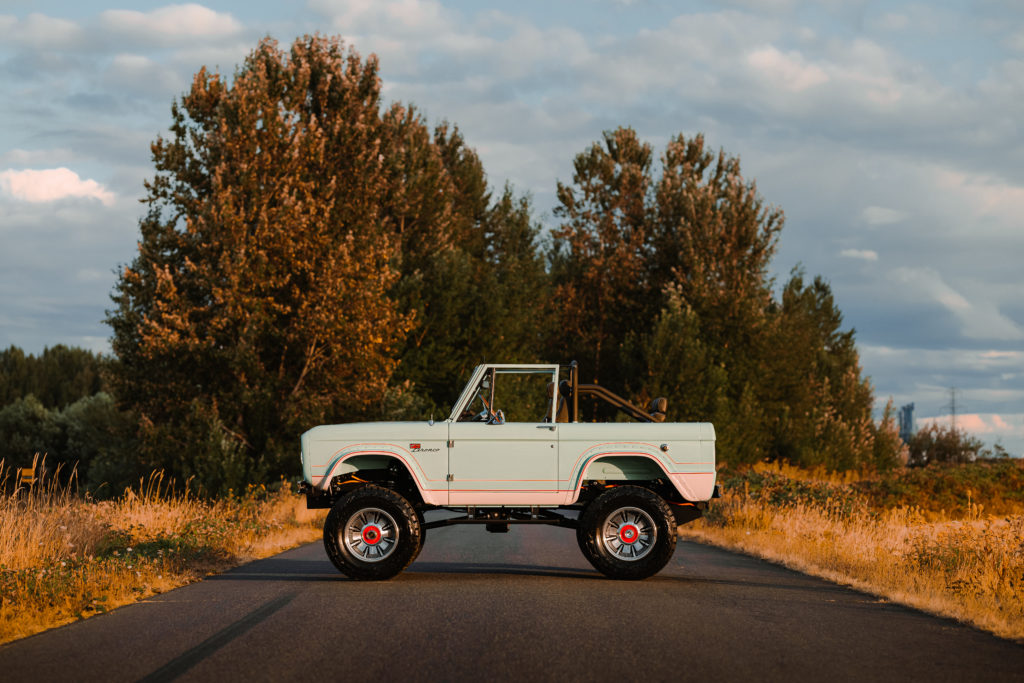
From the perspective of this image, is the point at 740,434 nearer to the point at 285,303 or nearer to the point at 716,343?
the point at 716,343

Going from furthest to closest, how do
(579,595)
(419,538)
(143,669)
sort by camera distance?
(419,538) < (579,595) < (143,669)

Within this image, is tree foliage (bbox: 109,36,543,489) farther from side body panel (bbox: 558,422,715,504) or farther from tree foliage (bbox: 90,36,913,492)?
side body panel (bbox: 558,422,715,504)

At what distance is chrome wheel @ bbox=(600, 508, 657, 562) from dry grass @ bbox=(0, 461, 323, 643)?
4.91 metres

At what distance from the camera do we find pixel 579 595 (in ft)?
34.5

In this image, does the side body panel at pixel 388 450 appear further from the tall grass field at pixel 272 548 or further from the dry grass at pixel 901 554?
the dry grass at pixel 901 554

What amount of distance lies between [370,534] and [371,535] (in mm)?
16

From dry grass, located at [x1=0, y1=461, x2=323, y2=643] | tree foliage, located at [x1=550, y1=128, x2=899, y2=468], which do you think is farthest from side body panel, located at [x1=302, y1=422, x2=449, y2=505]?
tree foliage, located at [x1=550, y1=128, x2=899, y2=468]

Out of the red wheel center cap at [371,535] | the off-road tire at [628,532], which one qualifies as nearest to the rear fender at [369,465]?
the red wheel center cap at [371,535]

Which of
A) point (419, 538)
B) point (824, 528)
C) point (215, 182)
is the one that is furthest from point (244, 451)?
point (419, 538)

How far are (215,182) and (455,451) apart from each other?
871 inches

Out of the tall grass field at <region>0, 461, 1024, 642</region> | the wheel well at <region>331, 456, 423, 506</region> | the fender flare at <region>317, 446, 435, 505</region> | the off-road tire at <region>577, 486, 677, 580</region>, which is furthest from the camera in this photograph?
the wheel well at <region>331, 456, 423, 506</region>

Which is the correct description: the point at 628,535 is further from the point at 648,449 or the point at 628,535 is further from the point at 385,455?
the point at 385,455

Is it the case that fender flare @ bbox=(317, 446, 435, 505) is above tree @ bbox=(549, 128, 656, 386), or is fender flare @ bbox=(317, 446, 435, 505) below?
below

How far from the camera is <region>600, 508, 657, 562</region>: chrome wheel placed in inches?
469
